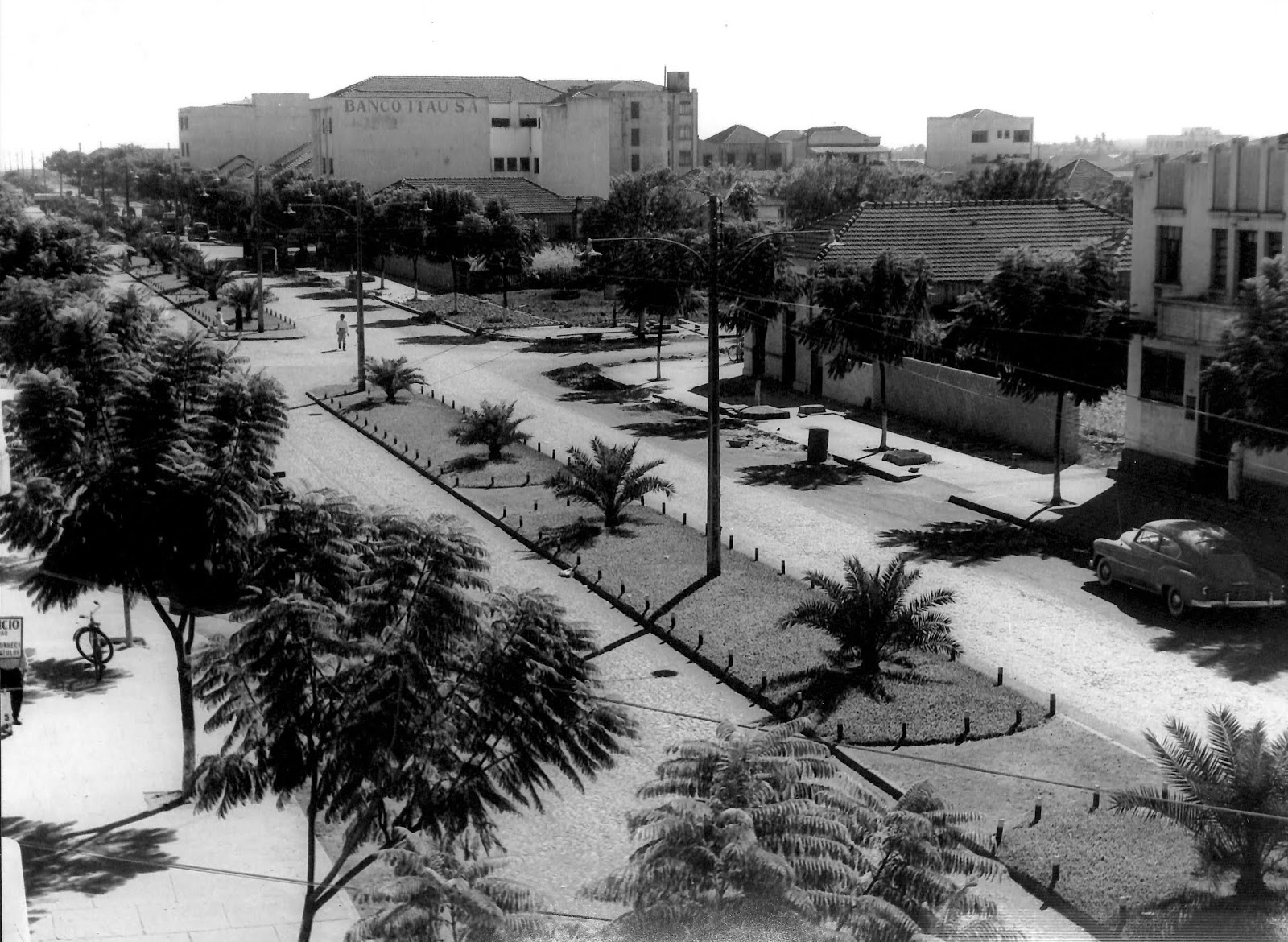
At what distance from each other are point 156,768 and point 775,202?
83771 mm

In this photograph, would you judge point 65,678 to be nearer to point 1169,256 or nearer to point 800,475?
point 800,475

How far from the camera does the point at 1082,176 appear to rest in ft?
346

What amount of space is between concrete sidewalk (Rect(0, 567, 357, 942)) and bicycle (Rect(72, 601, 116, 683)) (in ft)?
0.52

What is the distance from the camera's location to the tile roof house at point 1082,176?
98.3 meters

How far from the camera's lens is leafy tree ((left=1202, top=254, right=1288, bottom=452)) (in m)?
22.2

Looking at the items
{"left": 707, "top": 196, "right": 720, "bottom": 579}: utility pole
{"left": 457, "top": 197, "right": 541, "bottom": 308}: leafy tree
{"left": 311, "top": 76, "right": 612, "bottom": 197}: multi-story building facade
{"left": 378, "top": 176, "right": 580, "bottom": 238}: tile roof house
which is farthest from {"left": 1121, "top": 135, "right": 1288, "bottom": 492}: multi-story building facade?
{"left": 311, "top": 76, "right": 612, "bottom": 197}: multi-story building facade

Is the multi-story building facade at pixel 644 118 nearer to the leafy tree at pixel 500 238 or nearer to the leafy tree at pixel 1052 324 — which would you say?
the leafy tree at pixel 500 238

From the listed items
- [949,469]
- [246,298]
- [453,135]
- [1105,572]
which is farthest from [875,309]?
[453,135]

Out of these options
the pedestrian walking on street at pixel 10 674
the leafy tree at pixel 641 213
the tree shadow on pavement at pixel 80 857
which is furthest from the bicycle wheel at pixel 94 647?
the leafy tree at pixel 641 213

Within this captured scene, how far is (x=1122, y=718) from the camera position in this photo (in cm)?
1844

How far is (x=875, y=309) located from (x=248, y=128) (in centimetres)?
11408

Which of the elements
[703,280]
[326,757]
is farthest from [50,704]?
[703,280]

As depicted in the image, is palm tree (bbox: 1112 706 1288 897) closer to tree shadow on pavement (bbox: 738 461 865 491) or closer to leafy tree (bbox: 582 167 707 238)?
tree shadow on pavement (bbox: 738 461 865 491)

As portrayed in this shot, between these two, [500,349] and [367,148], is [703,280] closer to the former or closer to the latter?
[500,349]
